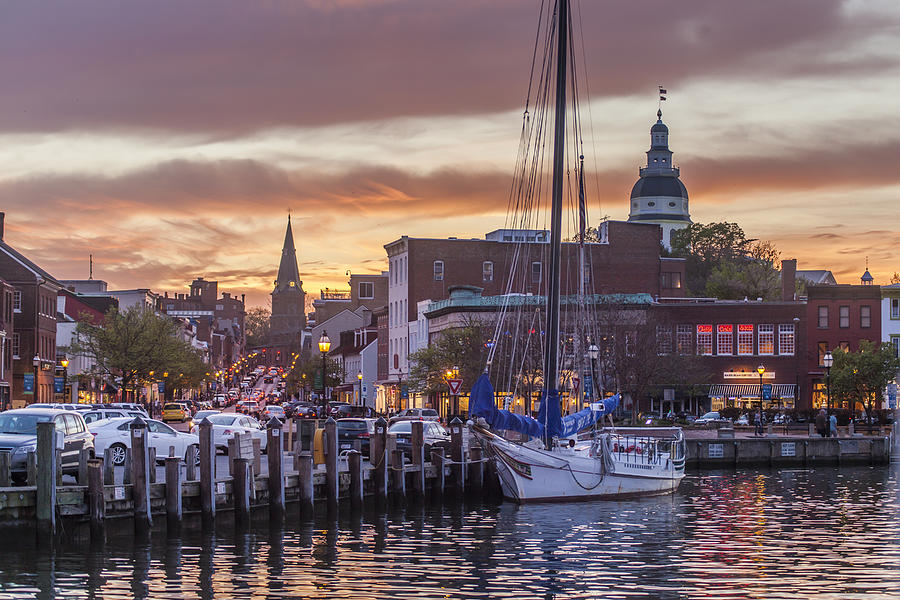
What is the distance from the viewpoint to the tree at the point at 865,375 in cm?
9112

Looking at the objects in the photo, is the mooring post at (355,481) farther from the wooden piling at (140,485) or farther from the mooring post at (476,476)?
the wooden piling at (140,485)

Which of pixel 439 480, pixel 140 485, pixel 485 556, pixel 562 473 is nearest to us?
pixel 485 556

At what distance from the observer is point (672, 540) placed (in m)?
35.6

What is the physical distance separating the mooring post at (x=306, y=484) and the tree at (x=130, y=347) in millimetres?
71881

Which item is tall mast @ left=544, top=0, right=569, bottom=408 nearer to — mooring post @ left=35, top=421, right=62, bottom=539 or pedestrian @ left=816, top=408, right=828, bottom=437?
mooring post @ left=35, top=421, right=62, bottom=539

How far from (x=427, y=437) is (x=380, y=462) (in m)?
10.5

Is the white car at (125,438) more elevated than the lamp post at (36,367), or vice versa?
the lamp post at (36,367)

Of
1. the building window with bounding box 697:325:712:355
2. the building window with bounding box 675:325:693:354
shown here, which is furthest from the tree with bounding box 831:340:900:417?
the building window with bounding box 675:325:693:354

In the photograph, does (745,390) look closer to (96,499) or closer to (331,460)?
(331,460)

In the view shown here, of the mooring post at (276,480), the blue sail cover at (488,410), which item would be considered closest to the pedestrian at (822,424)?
the blue sail cover at (488,410)

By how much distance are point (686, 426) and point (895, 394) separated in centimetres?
2095

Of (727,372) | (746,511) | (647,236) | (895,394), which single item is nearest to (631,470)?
(746,511)

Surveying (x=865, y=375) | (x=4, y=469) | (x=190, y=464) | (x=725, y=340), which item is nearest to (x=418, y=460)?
(x=190, y=464)

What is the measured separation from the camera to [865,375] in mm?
91125
